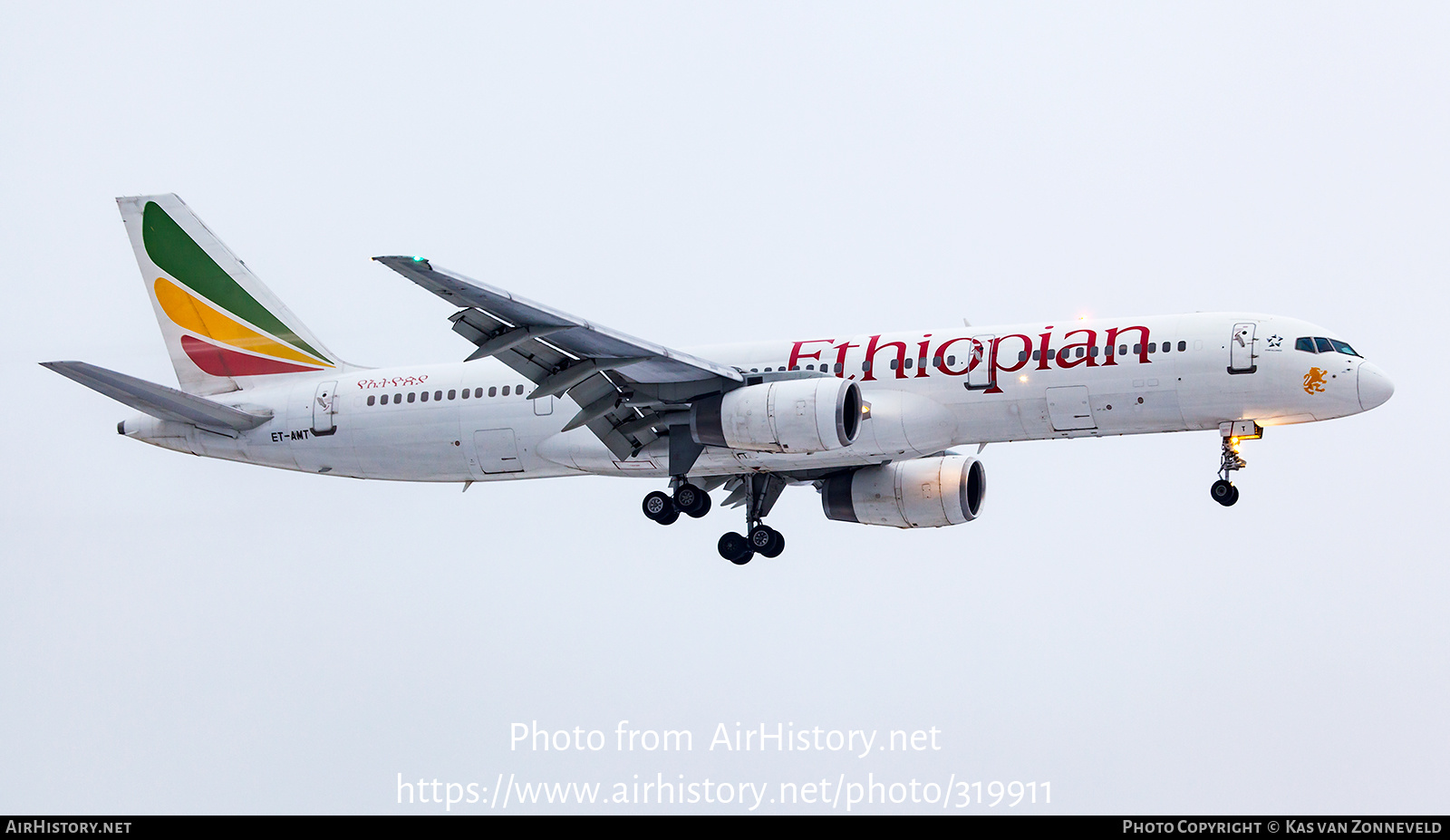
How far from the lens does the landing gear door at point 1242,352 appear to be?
3206 cm

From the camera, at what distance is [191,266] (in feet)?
135

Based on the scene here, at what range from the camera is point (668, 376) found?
108 ft

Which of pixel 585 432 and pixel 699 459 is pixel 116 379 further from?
pixel 699 459

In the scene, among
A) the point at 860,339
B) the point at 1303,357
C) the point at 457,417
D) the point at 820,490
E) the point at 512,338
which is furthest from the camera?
the point at 820,490

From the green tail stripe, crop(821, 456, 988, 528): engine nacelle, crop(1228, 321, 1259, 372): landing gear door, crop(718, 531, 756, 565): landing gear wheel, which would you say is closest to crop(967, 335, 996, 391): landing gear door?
crop(1228, 321, 1259, 372): landing gear door

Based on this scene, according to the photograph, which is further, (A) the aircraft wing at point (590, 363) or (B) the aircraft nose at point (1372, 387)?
(B) the aircraft nose at point (1372, 387)

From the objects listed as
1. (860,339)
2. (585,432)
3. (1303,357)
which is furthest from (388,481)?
(1303,357)

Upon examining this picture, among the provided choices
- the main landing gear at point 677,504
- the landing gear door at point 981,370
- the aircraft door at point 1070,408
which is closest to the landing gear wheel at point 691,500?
the main landing gear at point 677,504

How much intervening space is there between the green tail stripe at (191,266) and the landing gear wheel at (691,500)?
38.5 feet

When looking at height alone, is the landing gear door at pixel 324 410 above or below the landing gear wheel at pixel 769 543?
above

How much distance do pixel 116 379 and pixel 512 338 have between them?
33.5 feet

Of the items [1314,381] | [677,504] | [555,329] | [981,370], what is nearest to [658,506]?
[677,504]

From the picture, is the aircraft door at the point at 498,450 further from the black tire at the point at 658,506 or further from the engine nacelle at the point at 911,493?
the engine nacelle at the point at 911,493

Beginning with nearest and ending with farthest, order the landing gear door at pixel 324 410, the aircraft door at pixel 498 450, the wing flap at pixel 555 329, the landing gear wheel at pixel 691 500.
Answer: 1. the wing flap at pixel 555 329
2. the landing gear wheel at pixel 691 500
3. the aircraft door at pixel 498 450
4. the landing gear door at pixel 324 410
